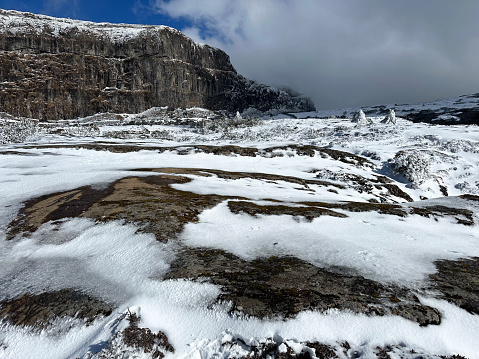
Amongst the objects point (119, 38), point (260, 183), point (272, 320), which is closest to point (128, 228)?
point (272, 320)

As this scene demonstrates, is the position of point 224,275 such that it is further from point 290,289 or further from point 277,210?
point 277,210

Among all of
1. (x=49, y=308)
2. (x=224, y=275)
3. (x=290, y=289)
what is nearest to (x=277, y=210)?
(x=224, y=275)

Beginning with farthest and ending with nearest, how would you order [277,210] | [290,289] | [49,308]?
1. [277,210]
2. [290,289]
3. [49,308]

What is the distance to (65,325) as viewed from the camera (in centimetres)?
422

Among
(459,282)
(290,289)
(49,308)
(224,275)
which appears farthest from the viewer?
(224,275)

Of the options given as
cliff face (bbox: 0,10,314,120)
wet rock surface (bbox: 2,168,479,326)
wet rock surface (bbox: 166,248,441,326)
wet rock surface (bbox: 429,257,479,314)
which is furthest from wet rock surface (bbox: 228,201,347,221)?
cliff face (bbox: 0,10,314,120)

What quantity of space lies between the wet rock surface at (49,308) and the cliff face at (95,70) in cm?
13804

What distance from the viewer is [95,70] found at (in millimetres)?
128000

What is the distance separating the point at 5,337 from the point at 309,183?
2101 cm

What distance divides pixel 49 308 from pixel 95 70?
15342cm

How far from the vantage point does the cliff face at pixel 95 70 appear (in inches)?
4503

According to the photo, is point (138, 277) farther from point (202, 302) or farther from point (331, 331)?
point (331, 331)

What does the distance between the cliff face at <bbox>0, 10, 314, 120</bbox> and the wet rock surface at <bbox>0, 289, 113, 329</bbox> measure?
138 metres

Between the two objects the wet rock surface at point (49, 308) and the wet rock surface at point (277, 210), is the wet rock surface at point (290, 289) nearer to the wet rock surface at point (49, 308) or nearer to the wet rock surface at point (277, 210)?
the wet rock surface at point (49, 308)
